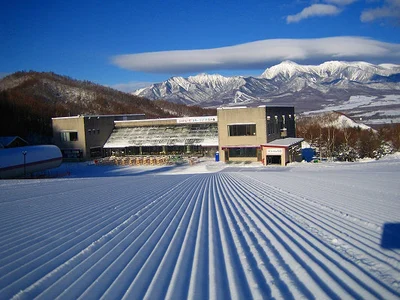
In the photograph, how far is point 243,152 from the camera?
33031 millimetres

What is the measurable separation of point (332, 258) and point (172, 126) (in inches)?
1382

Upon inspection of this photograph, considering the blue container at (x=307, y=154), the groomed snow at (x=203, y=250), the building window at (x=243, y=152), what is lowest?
the blue container at (x=307, y=154)

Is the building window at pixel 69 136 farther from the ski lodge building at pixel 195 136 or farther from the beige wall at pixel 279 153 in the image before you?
the beige wall at pixel 279 153

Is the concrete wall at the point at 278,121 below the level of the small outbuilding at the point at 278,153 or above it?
above

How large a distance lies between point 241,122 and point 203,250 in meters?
29.1

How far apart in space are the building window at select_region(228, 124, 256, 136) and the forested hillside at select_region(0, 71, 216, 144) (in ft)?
106

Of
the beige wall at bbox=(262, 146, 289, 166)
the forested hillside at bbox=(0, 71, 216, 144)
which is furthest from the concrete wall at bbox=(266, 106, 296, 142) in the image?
the forested hillside at bbox=(0, 71, 216, 144)

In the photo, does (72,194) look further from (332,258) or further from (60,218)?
→ (332,258)

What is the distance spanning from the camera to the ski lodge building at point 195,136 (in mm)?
32594

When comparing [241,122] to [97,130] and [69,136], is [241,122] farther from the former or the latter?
[69,136]

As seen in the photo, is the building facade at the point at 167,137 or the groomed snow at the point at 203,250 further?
the building facade at the point at 167,137

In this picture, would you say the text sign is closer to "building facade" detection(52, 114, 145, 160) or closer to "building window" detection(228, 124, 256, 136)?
"building window" detection(228, 124, 256, 136)

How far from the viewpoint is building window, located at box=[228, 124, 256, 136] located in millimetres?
33000

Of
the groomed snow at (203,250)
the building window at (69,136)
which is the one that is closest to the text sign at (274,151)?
the building window at (69,136)
